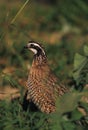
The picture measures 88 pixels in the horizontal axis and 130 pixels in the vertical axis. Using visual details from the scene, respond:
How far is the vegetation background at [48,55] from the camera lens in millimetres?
6785

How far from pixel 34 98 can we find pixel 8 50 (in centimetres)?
369

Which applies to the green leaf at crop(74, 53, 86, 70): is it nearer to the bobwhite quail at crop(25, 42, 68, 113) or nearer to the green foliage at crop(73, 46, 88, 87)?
the green foliage at crop(73, 46, 88, 87)

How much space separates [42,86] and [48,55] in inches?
120

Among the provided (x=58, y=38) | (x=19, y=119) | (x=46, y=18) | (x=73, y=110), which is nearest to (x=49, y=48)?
(x=58, y=38)

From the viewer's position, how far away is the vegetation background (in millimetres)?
6785

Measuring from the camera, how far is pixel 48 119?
7.08 metres

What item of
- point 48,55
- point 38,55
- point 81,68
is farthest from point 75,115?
point 48,55

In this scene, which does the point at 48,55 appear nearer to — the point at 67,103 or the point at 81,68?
the point at 81,68

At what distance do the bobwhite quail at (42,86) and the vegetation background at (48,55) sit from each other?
0.16 m

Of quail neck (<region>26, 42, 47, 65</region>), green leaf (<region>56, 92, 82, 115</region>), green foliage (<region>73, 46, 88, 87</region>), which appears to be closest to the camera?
green leaf (<region>56, 92, 82, 115</region>)

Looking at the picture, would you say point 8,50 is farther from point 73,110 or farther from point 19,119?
point 73,110

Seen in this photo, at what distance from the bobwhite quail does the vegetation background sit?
0.16 meters

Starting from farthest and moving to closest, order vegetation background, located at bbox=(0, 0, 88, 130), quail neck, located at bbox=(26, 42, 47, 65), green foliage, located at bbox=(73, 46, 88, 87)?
quail neck, located at bbox=(26, 42, 47, 65) → green foliage, located at bbox=(73, 46, 88, 87) → vegetation background, located at bbox=(0, 0, 88, 130)

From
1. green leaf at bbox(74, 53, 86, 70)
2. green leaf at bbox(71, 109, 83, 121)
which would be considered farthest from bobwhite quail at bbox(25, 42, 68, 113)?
green leaf at bbox(71, 109, 83, 121)
